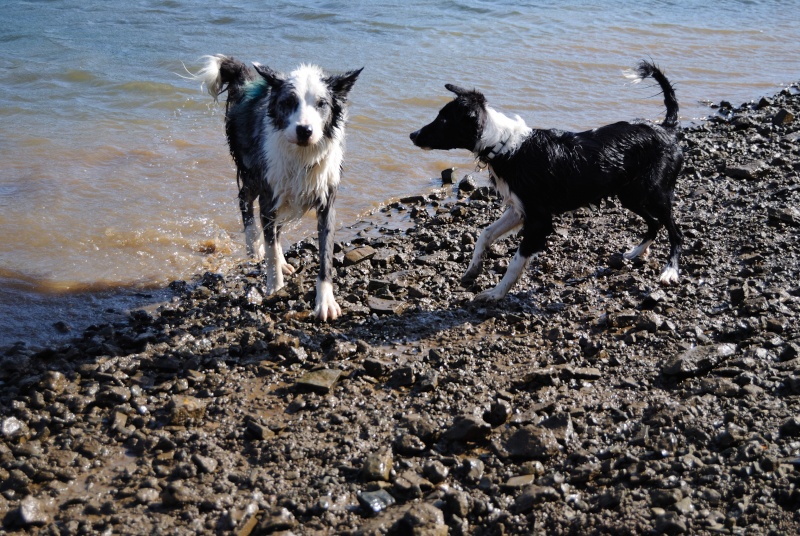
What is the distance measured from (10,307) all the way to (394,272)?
103 inches

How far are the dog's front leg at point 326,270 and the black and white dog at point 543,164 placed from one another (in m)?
0.83

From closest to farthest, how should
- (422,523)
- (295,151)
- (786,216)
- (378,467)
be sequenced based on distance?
A: (422,523) → (378,467) → (295,151) → (786,216)

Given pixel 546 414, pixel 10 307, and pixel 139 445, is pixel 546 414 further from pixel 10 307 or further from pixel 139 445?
pixel 10 307

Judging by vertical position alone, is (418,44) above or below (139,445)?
above

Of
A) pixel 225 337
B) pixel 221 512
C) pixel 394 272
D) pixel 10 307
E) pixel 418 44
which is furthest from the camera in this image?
pixel 418 44

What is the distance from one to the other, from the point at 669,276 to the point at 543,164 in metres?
1.19

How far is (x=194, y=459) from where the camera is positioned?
132 inches

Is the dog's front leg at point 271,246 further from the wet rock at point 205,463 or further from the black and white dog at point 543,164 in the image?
the wet rock at point 205,463

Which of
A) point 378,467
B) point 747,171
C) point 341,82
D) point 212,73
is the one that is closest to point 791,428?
point 378,467

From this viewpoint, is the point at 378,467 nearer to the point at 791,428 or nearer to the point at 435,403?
the point at 435,403

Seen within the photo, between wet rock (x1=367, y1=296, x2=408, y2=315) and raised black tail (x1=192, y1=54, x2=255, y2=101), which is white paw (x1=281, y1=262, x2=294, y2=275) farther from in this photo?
raised black tail (x1=192, y1=54, x2=255, y2=101)

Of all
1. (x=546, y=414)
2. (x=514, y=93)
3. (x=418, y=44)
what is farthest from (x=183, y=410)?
(x=418, y=44)

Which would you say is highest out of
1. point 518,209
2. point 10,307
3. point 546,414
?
point 518,209

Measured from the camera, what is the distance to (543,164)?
5.17 meters
